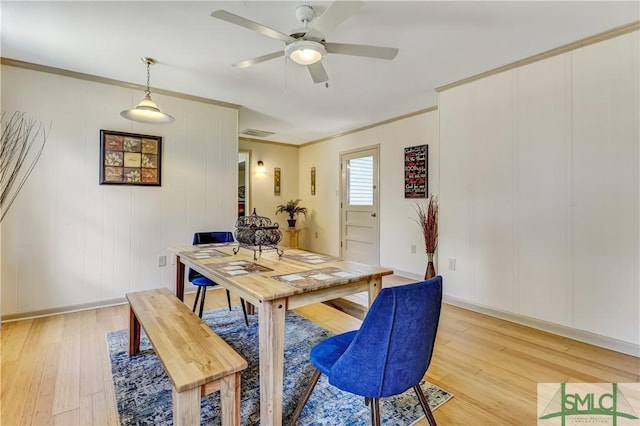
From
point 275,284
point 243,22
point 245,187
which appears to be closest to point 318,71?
point 243,22

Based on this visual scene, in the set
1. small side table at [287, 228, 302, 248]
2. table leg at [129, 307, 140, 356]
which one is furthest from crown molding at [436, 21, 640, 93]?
small side table at [287, 228, 302, 248]

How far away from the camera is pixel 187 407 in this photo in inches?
46.8

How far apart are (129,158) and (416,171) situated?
367cm

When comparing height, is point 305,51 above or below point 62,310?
above

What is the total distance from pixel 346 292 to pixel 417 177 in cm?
314

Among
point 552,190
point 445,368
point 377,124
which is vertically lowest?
point 445,368

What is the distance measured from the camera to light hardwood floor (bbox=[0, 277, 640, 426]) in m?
1.60

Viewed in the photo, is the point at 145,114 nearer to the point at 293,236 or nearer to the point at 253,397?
the point at 253,397

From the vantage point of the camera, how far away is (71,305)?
3.05 m

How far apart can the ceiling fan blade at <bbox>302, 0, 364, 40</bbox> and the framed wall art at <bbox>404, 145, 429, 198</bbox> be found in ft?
9.26

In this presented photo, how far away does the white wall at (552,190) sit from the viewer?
2242 millimetres

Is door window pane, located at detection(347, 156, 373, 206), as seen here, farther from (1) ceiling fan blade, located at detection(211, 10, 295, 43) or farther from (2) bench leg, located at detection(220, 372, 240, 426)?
(2) bench leg, located at detection(220, 372, 240, 426)

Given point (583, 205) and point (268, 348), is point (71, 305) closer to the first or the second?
point (268, 348)

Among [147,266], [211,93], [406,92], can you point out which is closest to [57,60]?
[211,93]
